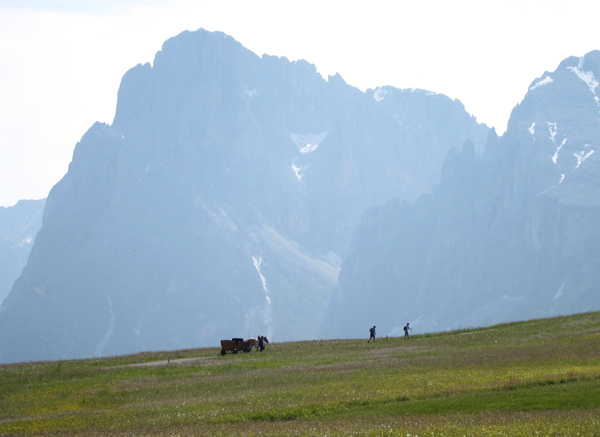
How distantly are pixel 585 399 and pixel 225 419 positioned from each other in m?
14.7

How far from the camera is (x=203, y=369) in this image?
53.5 metres

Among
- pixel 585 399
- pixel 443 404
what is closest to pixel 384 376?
pixel 443 404

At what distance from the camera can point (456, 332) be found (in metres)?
75.0

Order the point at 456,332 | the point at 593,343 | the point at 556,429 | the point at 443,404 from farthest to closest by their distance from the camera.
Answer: the point at 456,332 → the point at 593,343 → the point at 443,404 → the point at 556,429

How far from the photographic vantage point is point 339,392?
120 ft

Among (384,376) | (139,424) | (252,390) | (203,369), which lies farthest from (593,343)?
(139,424)

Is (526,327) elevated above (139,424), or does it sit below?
above

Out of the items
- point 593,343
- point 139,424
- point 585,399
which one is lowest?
point 139,424

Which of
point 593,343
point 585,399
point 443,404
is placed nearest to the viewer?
point 585,399

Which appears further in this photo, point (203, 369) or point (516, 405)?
point (203, 369)

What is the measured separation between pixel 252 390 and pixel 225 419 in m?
8.97

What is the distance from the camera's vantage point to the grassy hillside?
26984 mm

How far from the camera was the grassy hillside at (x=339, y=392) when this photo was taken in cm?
2698

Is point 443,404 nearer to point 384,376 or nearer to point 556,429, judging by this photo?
point 556,429
